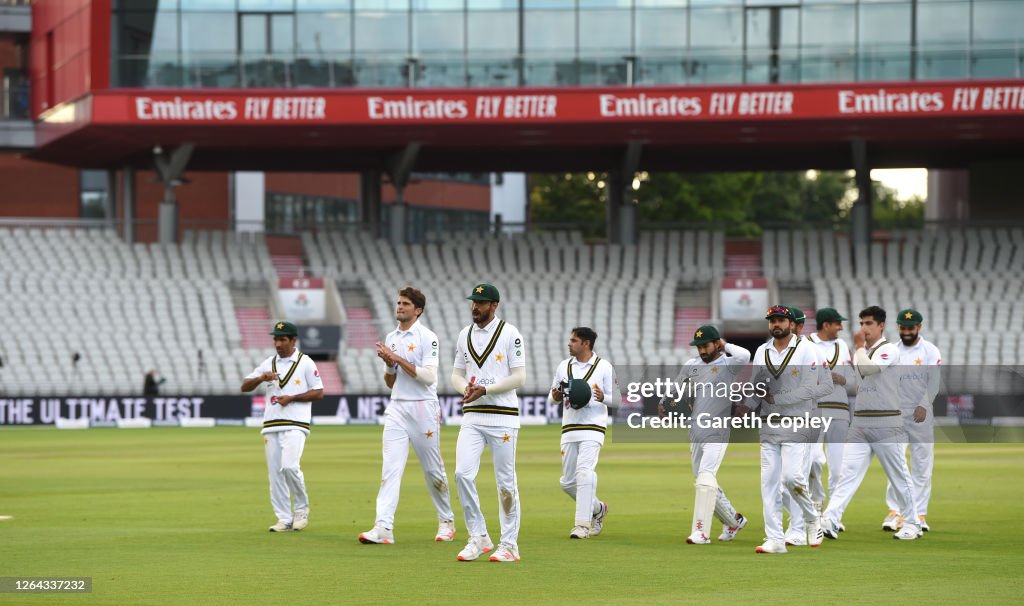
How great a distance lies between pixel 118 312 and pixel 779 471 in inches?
1459

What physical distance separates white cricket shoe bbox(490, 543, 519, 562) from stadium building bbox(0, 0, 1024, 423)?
32225 mm

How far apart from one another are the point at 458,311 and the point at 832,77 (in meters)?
13.9

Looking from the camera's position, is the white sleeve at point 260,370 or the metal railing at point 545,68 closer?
the white sleeve at point 260,370

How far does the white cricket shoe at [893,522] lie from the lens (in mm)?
16828

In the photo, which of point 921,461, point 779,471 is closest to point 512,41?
point 921,461

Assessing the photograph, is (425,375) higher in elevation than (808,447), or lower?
higher

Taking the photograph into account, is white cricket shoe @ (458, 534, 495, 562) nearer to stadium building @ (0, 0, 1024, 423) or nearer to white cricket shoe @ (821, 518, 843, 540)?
white cricket shoe @ (821, 518, 843, 540)

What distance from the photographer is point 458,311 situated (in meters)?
50.2

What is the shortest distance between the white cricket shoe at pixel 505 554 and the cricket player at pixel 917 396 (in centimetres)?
496

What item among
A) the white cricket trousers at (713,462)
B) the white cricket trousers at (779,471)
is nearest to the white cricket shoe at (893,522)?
the white cricket trousers at (713,462)

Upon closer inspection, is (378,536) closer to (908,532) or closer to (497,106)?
(908,532)

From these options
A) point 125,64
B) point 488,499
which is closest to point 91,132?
→ point 125,64

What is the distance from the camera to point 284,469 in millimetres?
16594

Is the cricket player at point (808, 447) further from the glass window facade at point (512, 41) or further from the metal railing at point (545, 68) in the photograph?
the glass window facade at point (512, 41)
